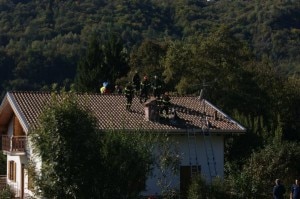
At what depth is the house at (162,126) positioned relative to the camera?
35.6m

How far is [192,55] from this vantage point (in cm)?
4900

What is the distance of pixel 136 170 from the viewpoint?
81.7 ft

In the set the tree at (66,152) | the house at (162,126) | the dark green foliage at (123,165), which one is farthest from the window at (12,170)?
the tree at (66,152)

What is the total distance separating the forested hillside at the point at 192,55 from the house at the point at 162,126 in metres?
1.56

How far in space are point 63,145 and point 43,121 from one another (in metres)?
1.06

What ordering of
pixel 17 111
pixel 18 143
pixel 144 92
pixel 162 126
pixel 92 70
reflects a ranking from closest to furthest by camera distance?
pixel 162 126 < pixel 17 111 < pixel 18 143 < pixel 144 92 < pixel 92 70

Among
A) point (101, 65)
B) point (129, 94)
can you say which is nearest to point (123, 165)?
point (129, 94)

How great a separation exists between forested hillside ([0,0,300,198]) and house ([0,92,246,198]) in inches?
61.3

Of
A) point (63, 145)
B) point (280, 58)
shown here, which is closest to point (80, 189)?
point (63, 145)

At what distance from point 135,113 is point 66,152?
48.3 ft

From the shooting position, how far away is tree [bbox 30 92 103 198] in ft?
75.6

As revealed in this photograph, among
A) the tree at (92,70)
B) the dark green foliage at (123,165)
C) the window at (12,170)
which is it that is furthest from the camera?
the tree at (92,70)

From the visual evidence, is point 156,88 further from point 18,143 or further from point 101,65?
point 101,65

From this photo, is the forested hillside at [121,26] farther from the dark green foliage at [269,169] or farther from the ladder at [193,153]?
the dark green foliage at [269,169]
